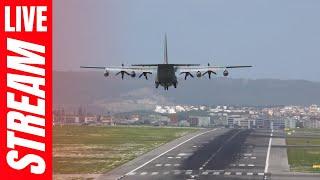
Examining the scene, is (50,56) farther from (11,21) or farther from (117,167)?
(117,167)

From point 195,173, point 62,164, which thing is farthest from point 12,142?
point 62,164

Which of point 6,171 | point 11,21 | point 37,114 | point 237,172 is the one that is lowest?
point 237,172

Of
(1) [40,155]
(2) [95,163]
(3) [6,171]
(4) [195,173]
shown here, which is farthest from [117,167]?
(1) [40,155]

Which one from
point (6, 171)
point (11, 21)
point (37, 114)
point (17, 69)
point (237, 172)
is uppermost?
point (11, 21)

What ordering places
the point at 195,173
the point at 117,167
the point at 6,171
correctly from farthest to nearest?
the point at 117,167 → the point at 195,173 → the point at 6,171

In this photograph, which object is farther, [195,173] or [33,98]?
[195,173]

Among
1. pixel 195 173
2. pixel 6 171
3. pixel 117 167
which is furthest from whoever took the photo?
pixel 117 167

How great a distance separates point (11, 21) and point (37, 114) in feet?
32.8

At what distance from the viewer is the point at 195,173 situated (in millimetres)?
161625

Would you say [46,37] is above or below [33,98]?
above

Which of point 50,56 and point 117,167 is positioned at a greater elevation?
point 50,56

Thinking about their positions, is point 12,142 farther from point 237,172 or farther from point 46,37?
point 237,172

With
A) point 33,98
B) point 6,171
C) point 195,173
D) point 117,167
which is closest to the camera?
point 33,98

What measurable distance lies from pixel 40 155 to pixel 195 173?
9550 centimetres
